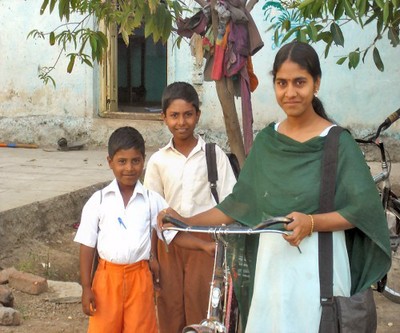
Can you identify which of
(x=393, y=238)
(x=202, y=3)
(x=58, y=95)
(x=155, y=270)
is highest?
(x=202, y=3)

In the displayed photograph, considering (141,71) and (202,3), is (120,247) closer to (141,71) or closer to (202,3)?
(202,3)

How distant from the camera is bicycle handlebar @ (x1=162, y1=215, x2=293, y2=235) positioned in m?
2.38

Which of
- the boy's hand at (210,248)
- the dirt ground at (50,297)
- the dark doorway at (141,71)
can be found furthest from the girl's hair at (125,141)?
the dark doorway at (141,71)

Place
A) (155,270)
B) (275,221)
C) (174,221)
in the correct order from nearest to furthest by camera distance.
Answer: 1. (275,221)
2. (174,221)
3. (155,270)

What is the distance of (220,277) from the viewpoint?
2.61 m

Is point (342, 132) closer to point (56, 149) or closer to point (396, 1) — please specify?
point (396, 1)

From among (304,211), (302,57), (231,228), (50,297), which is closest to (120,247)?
(231,228)

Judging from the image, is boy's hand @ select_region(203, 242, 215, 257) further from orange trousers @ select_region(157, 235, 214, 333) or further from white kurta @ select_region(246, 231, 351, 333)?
orange trousers @ select_region(157, 235, 214, 333)

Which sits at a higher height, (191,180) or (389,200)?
(191,180)

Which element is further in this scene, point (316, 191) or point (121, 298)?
point (121, 298)

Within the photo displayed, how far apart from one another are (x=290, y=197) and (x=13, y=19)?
9404 millimetres

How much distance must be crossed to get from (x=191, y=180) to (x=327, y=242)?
118 cm

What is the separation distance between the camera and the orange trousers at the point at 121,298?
329cm

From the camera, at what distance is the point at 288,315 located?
2.59 m
